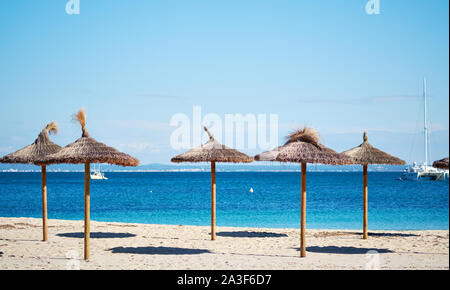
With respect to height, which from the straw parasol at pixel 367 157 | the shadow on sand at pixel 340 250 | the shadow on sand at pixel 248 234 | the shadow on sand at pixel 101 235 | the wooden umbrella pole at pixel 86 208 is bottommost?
the shadow on sand at pixel 248 234

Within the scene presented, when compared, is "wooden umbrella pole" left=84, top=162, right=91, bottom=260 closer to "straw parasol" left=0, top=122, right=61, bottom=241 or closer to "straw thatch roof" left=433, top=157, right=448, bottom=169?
"straw parasol" left=0, top=122, right=61, bottom=241

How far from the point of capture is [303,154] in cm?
866

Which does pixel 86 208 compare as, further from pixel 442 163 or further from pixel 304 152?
pixel 442 163

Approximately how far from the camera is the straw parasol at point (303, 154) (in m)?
8.57

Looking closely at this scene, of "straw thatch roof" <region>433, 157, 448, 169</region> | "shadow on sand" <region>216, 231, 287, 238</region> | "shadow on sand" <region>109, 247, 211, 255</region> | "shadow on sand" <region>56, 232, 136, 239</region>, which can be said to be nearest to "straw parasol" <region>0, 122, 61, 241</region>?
"shadow on sand" <region>56, 232, 136, 239</region>

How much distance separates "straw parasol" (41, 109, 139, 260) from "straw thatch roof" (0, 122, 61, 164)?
2.17 m

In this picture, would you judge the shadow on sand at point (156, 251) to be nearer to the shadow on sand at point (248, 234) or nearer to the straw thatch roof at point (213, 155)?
the straw thatch roof at point (213, 155)

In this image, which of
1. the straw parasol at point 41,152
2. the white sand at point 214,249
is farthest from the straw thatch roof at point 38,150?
the white sand at point 214,249

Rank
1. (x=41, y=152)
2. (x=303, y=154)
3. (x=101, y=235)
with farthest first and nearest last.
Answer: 1. (x=101, y=235)
2. (x=41, y=152)
3. (x=303, y=154)

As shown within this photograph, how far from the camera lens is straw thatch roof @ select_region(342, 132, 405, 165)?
448 inches

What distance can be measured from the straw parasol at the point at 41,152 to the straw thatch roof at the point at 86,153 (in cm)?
212

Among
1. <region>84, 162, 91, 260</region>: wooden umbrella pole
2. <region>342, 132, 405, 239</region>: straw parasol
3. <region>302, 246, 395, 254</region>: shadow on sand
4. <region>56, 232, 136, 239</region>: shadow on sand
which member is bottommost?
<region>56, 232, 136, 239</region>: shadow on sand

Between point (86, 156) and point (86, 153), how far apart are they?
0.38ft

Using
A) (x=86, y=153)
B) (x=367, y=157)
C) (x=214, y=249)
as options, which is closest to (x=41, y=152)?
(x=86, y=153)
